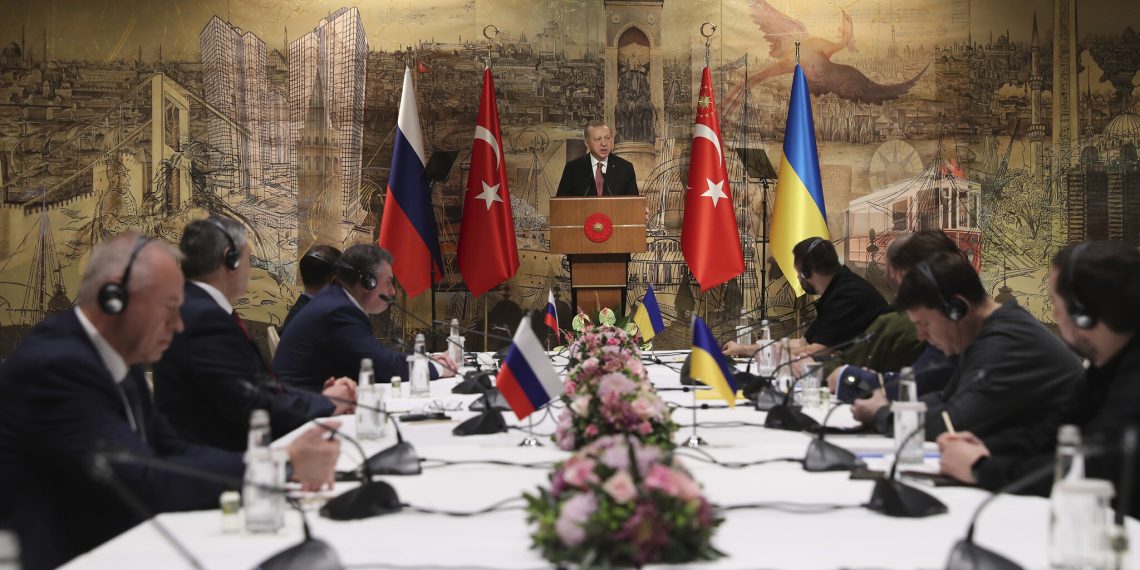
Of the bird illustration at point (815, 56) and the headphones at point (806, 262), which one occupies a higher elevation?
the bird illustration at point (815, 56)

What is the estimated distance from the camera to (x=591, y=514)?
1809 millimetres

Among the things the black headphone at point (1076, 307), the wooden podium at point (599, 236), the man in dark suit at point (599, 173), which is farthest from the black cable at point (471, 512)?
the man in dark suit at point (599, 173)

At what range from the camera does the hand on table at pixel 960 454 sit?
2764 millimetres

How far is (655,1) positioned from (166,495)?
27.8 feet

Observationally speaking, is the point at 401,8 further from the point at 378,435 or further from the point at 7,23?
the point at 378,435

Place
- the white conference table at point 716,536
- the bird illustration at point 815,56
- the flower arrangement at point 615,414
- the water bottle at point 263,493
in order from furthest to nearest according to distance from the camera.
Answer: the bird illustration at point 815,56 < the flower arrangement at point 615,414 < the water bottle at point 263,493 < the white conference table at point 716,536

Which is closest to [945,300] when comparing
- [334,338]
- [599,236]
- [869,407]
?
[869,407]

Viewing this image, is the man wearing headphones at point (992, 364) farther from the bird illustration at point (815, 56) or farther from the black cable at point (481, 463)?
the bird illustration at point (815, 56)

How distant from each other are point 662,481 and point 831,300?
4.73 metres

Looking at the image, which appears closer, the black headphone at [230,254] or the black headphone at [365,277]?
the black headphone at [230,254]

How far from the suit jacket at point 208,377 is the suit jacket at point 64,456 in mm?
1110

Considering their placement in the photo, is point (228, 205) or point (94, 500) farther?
point (228, 205)

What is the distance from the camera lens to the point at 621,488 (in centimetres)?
180

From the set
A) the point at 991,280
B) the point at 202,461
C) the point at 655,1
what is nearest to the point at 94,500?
the point at 202,461
